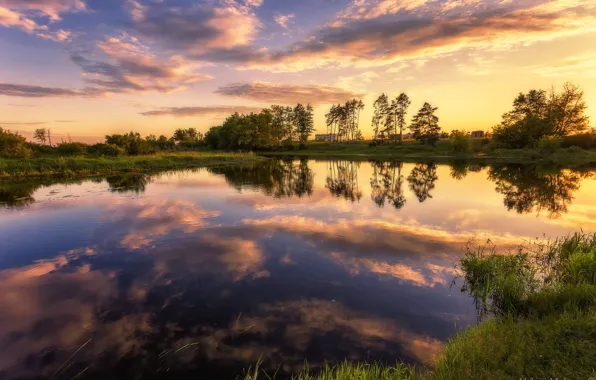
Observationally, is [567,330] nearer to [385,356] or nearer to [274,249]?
[385,356]

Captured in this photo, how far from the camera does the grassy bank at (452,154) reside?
64438mm

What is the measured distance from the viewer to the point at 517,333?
18.7 feet

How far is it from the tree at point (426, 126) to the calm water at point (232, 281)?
78015 mm

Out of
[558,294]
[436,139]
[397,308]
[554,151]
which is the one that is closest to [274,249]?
[397,308]

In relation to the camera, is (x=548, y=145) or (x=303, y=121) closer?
(x=548, y=145)

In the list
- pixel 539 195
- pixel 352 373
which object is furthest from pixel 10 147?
pixel 539 195

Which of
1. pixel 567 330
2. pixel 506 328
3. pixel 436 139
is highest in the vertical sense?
pixel 436 139

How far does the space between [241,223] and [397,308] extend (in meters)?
10.5

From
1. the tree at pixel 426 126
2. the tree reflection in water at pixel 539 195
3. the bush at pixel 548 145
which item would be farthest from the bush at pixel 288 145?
→ the tree reflection in water at pixel 539 195

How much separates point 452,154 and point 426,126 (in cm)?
1627

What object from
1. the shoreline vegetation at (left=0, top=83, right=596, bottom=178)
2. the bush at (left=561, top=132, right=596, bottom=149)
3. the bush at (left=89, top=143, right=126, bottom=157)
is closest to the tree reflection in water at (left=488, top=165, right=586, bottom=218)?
the shoreline vegetation at (left=0, top=83, right=596, bottom=178)

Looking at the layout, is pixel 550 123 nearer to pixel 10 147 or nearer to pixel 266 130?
pixel 266 130

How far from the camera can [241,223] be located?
1634 centimetres

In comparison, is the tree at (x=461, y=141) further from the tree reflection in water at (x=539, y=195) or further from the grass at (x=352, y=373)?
the grass at (x=352, y=373)
